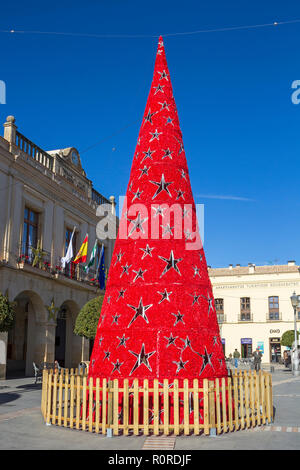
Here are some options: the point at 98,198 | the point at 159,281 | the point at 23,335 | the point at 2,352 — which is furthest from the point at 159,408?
the point at 98,198

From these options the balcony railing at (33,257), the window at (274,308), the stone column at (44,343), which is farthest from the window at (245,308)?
the balcony railing at (33,257)

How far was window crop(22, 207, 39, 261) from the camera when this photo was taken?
20.3m

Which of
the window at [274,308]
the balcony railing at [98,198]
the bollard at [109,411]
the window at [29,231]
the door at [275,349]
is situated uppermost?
the balcony railing at [98,198]

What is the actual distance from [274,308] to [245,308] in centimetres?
273

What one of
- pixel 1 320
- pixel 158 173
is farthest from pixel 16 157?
pixel 158 173

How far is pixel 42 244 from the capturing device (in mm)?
21391

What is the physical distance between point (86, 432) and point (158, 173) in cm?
454

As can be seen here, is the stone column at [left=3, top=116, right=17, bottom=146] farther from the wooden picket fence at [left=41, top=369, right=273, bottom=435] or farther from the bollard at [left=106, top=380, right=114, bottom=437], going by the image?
the bollard at [left=106, top=380, right=114, bottom=437]

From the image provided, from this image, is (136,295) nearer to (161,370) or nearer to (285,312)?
(161,370)

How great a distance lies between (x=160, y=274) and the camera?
780 centimetres

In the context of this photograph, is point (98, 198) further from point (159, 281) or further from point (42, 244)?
point (159, 281)

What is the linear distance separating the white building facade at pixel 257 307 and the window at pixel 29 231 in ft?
88.1

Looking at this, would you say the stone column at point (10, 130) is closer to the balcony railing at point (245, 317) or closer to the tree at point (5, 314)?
the tree at point (5, 314)

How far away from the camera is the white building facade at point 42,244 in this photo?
744 inches
